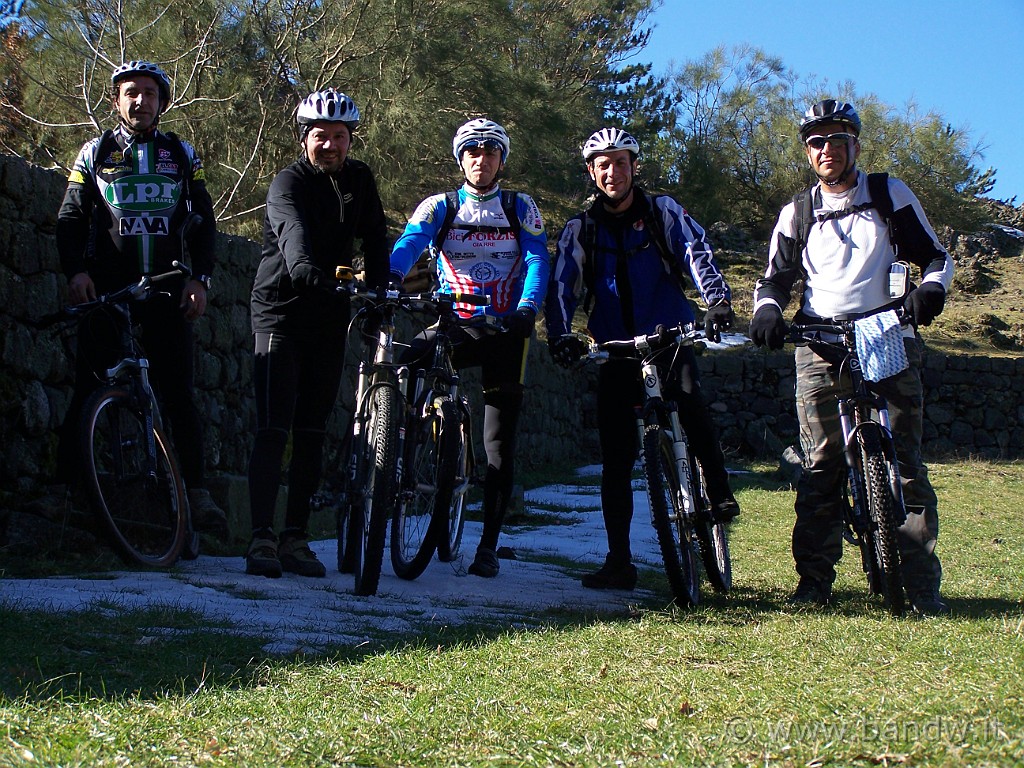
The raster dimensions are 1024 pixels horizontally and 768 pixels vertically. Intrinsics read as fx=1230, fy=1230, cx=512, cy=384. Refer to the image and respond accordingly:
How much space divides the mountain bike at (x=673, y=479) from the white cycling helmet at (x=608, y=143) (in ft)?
2.71

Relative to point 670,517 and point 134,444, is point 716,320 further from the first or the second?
point 134,444

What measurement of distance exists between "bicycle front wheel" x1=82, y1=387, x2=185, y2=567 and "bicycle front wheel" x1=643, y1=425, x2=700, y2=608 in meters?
1.93

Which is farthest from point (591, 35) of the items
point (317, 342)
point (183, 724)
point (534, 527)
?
point (183, 724)

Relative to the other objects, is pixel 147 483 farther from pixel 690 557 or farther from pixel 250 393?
pixel 250 393

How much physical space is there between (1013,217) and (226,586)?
35.8 metres

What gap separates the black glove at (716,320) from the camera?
4.56 meters

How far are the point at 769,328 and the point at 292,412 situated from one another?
190 cm

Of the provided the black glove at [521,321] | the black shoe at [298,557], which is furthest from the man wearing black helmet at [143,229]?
the black glove at [521,321]

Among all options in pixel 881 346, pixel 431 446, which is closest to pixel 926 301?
pixel 881 346

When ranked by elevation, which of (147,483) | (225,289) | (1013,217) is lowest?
(147,483)

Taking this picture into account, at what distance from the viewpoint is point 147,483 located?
4977mm

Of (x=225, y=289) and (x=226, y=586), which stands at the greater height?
(x=225, y=289)

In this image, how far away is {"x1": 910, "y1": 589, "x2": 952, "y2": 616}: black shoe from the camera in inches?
175

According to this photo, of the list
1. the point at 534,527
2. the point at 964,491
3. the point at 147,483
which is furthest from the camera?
the point at 964,491
